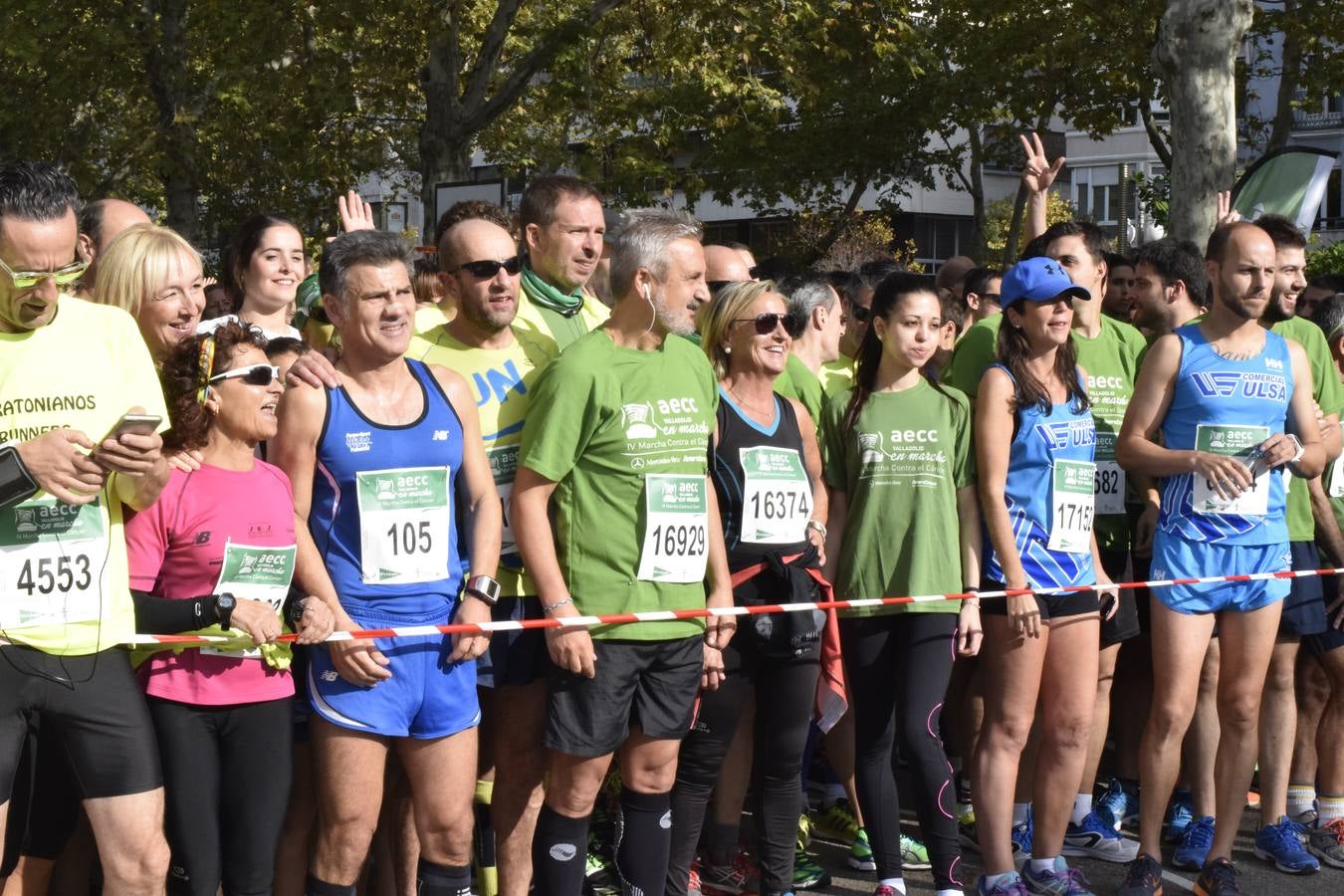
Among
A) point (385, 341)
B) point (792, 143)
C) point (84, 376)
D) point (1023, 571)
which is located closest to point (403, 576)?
point (385, 341)

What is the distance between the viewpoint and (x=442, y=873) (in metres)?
4.57

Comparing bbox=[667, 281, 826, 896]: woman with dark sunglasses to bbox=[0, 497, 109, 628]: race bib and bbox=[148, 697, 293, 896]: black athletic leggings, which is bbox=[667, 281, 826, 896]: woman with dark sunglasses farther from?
bbox=[0, 497, 109, 628]: race bib

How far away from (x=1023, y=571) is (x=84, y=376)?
3.15 meters

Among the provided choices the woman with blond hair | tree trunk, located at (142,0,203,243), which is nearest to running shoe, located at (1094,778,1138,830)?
the woman with blond hair

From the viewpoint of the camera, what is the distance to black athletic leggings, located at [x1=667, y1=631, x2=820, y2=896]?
5.29 metres

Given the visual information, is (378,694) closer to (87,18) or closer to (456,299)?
(456,299)

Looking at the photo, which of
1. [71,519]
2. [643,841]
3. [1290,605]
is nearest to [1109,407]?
[1290,605]

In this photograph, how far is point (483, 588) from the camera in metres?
4.59

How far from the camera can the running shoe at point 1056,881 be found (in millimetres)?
5781

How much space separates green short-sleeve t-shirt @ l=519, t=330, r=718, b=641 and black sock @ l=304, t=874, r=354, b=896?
3.27 feet

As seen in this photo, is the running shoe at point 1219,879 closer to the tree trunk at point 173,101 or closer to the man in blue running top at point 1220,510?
the man in blue running top at point 1220,510

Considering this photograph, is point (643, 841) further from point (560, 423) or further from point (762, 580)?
point (560, 423)

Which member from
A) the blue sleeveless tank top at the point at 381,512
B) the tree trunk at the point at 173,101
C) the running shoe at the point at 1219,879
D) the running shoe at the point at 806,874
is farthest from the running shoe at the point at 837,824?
the tree trunk at the point at 173,101

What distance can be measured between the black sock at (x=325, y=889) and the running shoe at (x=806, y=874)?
200cm
